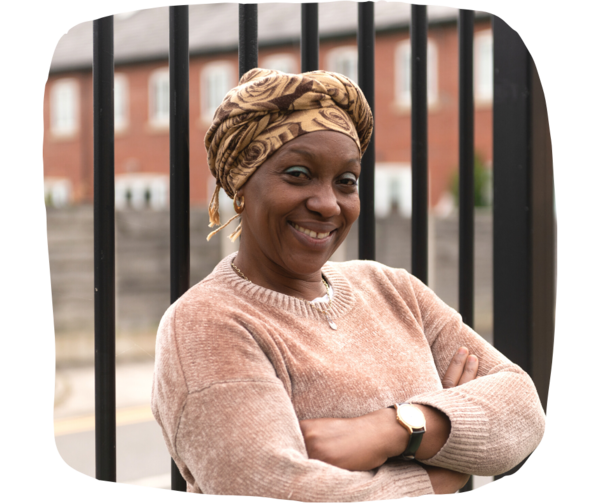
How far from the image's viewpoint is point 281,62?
473 inches

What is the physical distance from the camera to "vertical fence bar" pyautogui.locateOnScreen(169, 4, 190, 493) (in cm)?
208

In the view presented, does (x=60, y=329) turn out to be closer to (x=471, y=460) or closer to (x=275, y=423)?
(x=275, y=423)

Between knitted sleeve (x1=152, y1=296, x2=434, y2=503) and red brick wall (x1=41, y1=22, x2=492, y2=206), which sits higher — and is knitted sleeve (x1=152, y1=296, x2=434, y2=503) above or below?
below

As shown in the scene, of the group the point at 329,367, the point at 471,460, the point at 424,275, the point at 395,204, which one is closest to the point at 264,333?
the point at 329,367

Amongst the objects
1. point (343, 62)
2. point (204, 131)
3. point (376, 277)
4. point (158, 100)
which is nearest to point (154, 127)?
point (158, 100)

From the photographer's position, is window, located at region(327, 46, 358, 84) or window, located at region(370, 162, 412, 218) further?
window, located at region(370, 162, 412, 218)

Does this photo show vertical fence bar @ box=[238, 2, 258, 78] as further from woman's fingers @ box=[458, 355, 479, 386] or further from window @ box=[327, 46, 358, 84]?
window @ box=[327, 46, 358, 84]

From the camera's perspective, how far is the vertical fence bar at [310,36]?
222 centimetres

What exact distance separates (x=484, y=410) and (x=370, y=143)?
1040mm

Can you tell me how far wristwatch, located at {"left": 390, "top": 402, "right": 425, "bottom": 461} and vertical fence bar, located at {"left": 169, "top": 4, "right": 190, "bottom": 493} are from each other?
2.63ft

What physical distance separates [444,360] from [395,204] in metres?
13.8

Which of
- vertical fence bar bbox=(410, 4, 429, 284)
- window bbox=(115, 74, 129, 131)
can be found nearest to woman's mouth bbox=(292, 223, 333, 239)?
vertical fence bar bbox=(410, 4, 429, 284)

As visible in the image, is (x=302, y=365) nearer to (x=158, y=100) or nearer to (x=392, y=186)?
(x=392, y=186)

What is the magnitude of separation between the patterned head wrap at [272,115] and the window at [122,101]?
14157 millimetres
